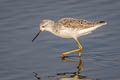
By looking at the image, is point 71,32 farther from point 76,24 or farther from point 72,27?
point 76,24

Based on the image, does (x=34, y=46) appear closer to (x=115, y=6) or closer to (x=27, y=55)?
(x=27, y=55)

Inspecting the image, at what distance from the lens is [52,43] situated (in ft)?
37.7

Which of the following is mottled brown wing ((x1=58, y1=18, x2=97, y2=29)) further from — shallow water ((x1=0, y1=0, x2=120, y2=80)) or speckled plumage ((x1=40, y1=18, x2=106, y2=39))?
shallow water ((x1=0, y1=0, x2=120, y2=80))

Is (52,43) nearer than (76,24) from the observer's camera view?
No

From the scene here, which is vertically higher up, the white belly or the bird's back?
the bird's back

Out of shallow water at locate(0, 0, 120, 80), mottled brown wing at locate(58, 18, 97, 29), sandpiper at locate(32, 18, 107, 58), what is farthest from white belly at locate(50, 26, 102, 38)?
shallow water at locate(0, 0, 120, 80)

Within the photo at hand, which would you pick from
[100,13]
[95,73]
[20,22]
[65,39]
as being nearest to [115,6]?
[100,13]

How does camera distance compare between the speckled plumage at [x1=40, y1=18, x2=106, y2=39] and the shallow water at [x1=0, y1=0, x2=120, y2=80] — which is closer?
the shallow water at [x1=0, y1=0, x2=120, y2=80]

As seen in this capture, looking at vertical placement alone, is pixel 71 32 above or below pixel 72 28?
below

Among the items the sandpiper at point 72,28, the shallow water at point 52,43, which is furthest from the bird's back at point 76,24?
the shallow water at point 52,43

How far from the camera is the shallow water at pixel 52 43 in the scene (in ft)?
31.7

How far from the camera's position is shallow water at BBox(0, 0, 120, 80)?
966 cm

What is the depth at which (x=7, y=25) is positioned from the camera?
41.3ft

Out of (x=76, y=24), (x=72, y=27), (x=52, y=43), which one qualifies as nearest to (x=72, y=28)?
(x=72, y=27)
